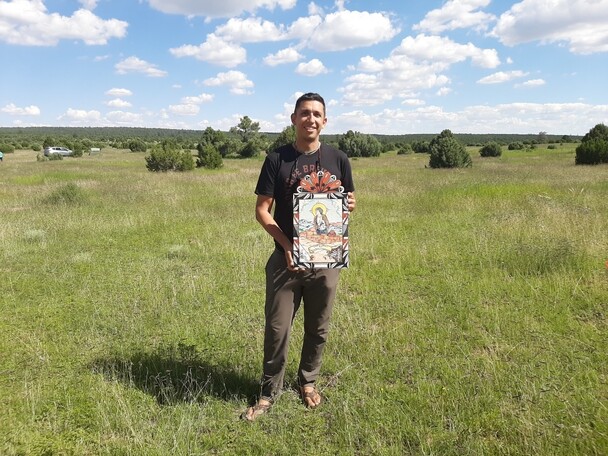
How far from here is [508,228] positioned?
9250 mm

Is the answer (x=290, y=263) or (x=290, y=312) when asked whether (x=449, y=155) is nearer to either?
(x=290, y=312)

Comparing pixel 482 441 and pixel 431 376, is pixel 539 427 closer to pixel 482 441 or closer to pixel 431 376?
pixel 482 441

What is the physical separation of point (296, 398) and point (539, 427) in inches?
73.4

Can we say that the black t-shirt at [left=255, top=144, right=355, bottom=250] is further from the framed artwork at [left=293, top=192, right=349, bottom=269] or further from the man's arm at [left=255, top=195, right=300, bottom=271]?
the framed artwork at [left=293, top=192, right=349, bottom=269]

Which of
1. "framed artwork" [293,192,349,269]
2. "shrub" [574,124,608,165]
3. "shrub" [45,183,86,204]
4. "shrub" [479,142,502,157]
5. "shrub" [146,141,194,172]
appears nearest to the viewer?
"framed artwork" [293,192,349,269]

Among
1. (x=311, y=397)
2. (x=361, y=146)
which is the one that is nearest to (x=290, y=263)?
(x=311, y=397)

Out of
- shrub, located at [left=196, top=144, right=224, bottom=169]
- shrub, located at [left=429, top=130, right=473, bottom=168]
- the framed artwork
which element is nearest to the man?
the framed artwork

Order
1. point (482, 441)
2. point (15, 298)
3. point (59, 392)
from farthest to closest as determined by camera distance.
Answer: point (15, 298) → point (59, 392) → point (482, 441)

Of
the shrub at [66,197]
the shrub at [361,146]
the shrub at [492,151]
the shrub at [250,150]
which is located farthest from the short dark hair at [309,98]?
the shrub at [361,146]

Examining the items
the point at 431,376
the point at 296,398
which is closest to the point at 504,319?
the point at 431,376

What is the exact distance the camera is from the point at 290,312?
10.8 feet

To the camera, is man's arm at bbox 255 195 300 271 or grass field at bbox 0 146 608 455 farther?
grass field at bbox 0 146 608 455

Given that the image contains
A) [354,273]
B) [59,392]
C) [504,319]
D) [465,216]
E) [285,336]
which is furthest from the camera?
[465,216]

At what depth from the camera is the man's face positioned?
2.96 metres
